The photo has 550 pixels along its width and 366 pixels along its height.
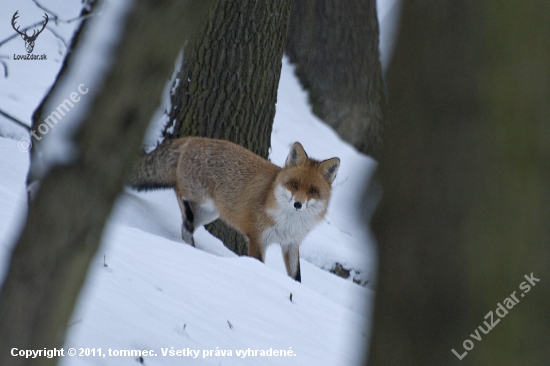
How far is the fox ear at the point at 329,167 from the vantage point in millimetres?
7758

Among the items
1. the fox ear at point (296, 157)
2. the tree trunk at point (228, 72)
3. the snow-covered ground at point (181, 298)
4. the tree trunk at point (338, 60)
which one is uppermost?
the tree trunk at point (338, 60)

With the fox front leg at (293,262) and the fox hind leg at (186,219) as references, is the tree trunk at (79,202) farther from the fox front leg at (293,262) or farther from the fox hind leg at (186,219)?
the fox front leg at (293,262)

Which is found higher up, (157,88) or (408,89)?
(408,89)

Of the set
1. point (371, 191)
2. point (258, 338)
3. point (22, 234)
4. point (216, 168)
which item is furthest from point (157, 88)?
point (216, 168)

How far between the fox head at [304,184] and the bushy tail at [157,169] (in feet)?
4.22

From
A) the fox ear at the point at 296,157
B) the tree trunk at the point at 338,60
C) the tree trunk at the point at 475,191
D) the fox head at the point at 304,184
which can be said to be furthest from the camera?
the tree trunk at the point at 338,60

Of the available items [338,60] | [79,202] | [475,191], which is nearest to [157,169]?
[79,202]

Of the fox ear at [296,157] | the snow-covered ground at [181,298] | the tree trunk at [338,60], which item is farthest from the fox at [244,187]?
the tree trunk at [338,60]

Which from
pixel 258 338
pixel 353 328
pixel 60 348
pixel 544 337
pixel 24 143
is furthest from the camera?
pixel 24 143

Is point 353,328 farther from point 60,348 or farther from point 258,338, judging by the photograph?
point 60,348

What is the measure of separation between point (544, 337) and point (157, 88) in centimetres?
143

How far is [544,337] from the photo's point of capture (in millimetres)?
2100

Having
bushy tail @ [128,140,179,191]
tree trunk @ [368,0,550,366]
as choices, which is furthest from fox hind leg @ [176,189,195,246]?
tree trunk @ [368,0,550,366]

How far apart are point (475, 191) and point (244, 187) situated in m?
5.76
